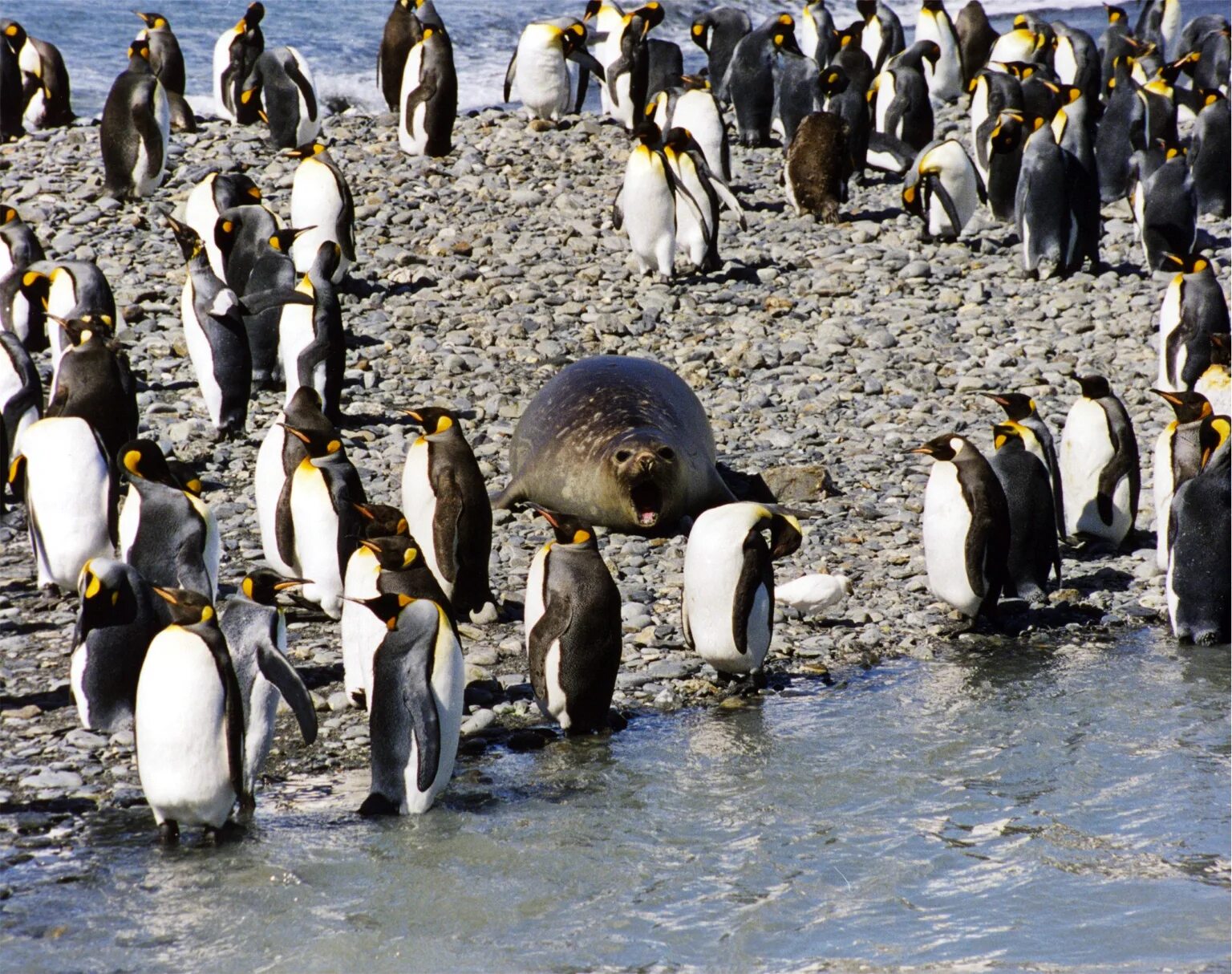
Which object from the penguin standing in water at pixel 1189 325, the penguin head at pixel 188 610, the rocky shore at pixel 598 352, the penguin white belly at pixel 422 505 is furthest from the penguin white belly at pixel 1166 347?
the penguin head at pixel 188 610

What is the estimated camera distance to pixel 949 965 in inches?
145

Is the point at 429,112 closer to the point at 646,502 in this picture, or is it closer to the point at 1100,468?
the point at 646,502

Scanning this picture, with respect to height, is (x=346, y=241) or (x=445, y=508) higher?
(x=346, y=241)

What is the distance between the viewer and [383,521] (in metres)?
5.78

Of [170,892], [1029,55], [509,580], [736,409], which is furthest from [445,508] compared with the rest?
[1029,55]

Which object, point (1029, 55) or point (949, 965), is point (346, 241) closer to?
point (949, 965)

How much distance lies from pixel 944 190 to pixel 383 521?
24.4 ft

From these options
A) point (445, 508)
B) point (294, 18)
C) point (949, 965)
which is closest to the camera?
point (949, 965)

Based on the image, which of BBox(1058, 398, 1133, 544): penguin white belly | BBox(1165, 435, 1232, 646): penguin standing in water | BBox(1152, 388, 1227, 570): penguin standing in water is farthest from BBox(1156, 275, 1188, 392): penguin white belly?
BBox(1165, 435, 1232, 646): penguin standing in water

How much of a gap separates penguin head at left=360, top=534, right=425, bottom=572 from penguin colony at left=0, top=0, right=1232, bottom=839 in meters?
0.01

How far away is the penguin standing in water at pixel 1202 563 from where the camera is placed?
20.4ft

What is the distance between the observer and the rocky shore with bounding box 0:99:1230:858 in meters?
5.93

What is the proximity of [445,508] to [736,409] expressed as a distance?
3024 mm

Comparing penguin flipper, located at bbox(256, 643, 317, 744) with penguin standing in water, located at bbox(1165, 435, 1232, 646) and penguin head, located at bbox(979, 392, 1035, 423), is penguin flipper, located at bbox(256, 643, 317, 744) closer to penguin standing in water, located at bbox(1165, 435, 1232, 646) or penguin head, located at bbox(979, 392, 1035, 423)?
penguin standing in water, located at bbox(1165, 435, 1232, 646)
